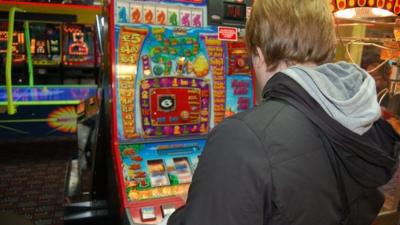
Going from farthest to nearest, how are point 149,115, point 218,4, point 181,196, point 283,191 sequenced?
point 218,4
point 149,115
point 181,196
point 283,191

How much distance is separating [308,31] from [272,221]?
1.71 ft

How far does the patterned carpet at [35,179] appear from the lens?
3.22 m

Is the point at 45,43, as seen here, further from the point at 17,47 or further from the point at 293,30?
the point at 293,30

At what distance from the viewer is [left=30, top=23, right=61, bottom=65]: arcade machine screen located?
4.74 m

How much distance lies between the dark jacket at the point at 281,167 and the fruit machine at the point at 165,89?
79cm

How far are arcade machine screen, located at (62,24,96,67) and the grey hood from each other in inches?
176

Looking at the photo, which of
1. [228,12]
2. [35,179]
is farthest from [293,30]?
[35,179]

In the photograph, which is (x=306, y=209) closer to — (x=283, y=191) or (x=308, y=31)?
(x=283, y=191)

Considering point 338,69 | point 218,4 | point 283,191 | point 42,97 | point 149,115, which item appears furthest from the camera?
point 42,97

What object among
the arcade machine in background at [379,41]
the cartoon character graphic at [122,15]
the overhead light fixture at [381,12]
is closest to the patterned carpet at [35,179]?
the cartoon character graphic at [122,15]

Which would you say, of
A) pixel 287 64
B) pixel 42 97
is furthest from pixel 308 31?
pixel 42 97

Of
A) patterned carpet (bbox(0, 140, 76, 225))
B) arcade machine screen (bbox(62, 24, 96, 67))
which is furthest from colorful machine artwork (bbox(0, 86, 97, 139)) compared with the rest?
arcade machine screen (bbox(62, 24, 96, 67))

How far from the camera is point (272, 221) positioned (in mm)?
840

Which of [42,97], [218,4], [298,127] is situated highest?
[218,4]
